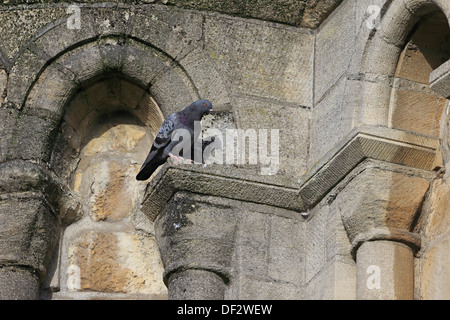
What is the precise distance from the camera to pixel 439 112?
6.12m

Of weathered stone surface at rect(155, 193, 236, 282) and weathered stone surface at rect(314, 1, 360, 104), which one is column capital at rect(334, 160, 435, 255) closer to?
weathered stone surface at rect(155, 193, 236, 282)

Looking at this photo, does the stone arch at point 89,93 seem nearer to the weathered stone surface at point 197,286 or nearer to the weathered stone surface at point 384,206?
the weathered stone surface at point 197,286

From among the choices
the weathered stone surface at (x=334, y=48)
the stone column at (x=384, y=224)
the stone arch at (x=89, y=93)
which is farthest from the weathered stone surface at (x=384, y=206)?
the stone arch at (x=89, y=93)

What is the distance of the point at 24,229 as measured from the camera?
6.30 metres

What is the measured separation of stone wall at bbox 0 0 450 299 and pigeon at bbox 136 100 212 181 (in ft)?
0.39

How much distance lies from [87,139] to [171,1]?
915 mm

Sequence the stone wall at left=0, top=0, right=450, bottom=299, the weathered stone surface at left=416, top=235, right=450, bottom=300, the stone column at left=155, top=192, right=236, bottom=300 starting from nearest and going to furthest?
1. the weathered stone surface at left=416, top=235, right=450, bottom=300
2. the stone wall at left=0, top=0, right=450, bottom=299
3. the stone column at left=155, top=192, right=236, bottom=300

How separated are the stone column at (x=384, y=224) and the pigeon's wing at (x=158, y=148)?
41.7 inches

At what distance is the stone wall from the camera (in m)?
5.93

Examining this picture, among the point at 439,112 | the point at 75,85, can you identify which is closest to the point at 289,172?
the point at 439,112

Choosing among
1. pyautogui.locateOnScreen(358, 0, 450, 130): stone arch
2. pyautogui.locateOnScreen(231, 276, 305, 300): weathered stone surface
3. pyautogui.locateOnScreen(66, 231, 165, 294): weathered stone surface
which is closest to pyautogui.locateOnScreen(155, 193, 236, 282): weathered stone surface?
pyautogui.locateOnScreen(231, 276, 305, 300): weathered stone surface

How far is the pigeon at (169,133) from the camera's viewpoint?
6.45 meters
